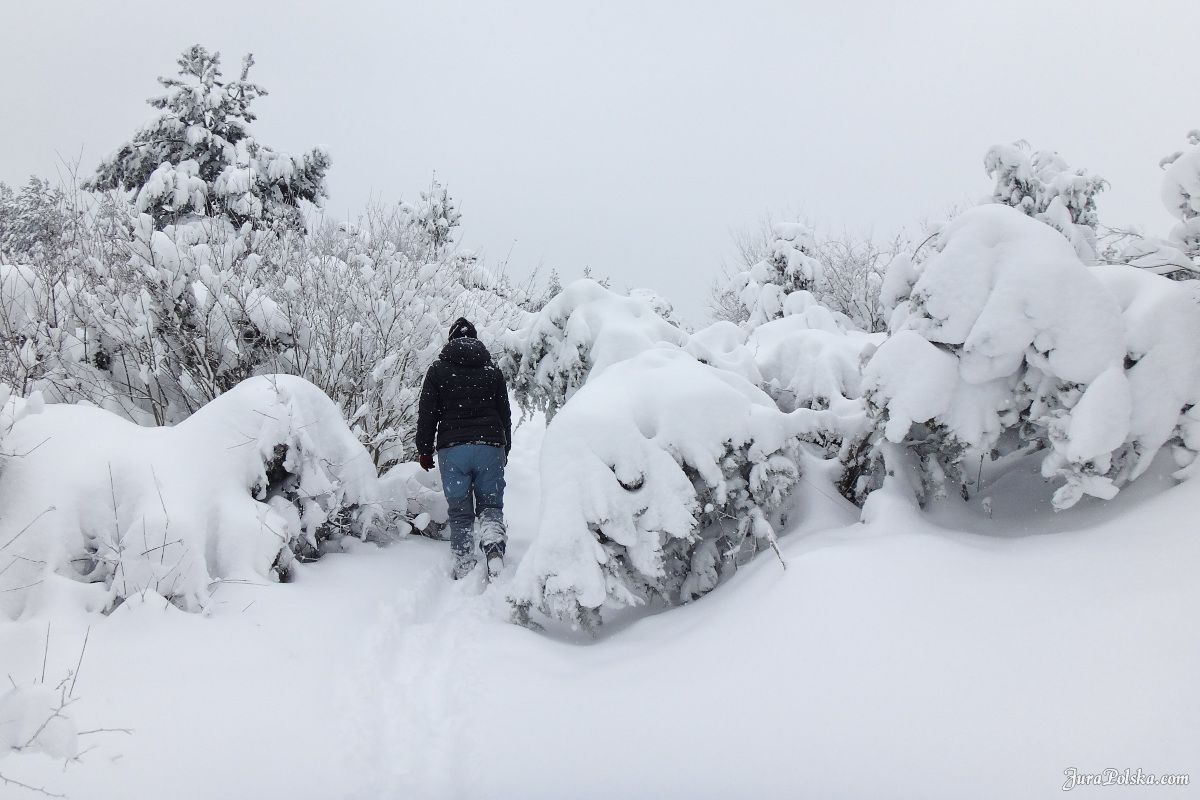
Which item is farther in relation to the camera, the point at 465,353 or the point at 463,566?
the point at 465,353

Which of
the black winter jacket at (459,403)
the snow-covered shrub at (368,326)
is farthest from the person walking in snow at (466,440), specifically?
the snow-covered shrub at (368,326)

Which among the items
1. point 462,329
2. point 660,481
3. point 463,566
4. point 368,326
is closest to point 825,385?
point 660,481

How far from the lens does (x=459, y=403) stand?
16.5 feet

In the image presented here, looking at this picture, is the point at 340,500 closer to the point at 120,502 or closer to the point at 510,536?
the point at 120,502

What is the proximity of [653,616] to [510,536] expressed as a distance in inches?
92.0

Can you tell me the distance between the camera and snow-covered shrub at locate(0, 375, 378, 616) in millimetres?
2869

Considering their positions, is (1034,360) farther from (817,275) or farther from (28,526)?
(817,275)

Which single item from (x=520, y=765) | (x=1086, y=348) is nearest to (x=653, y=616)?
(x=520, y=765)

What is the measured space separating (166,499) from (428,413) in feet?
6.97

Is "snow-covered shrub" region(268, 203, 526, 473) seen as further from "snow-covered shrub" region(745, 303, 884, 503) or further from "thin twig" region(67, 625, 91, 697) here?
"snow-covered shrub" region(745, 303, 884, 503)

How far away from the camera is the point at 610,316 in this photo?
222 inches

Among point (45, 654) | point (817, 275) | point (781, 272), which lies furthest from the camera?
point (781, 272)

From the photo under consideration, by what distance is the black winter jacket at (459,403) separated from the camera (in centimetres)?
499

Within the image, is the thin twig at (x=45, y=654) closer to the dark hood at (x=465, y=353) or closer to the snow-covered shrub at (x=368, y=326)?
the snow-covered shrub at (x=368, y=326)
